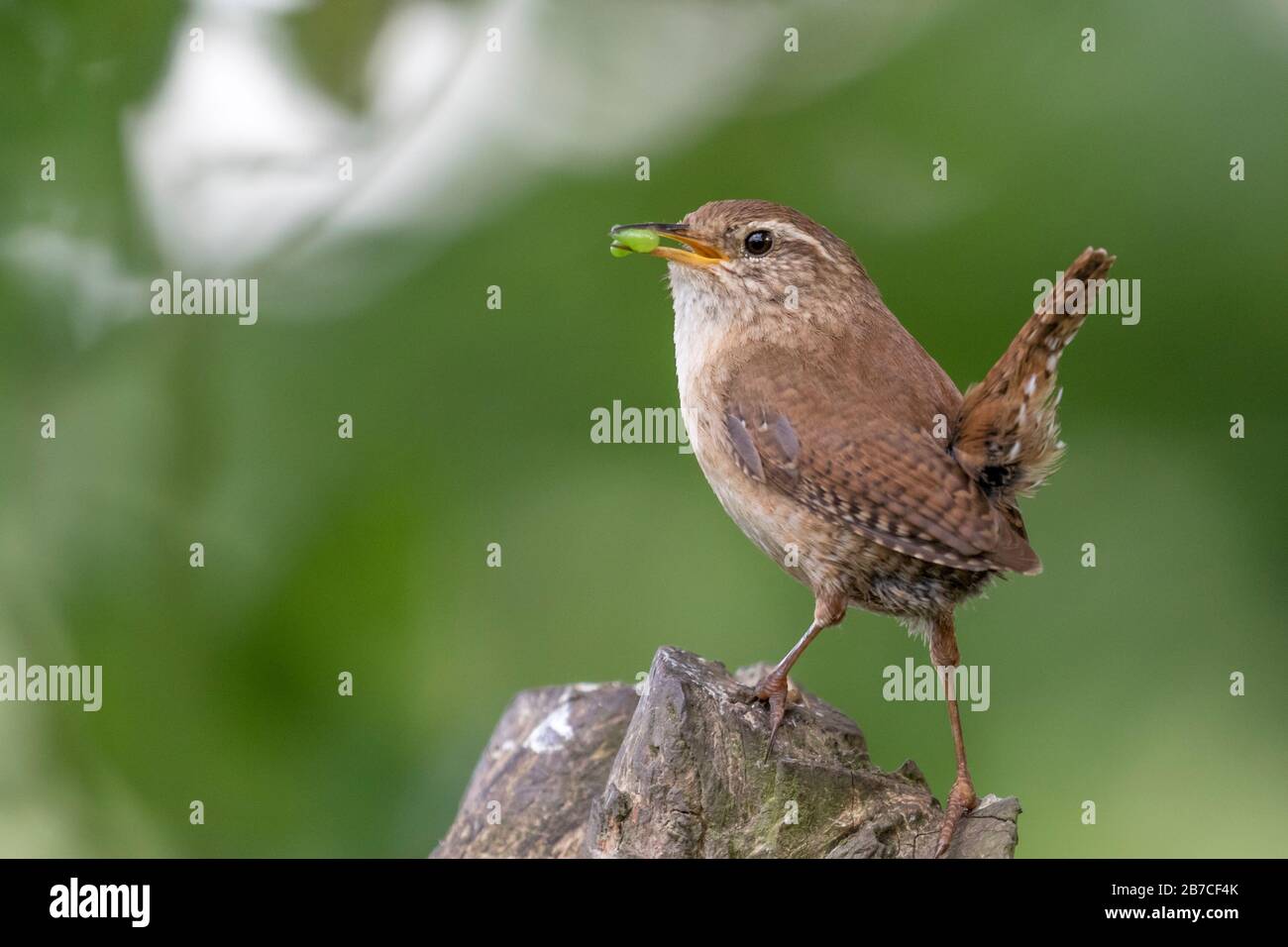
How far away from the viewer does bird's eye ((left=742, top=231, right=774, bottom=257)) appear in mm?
4324

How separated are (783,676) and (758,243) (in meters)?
1.39

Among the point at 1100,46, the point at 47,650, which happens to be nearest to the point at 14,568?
the point at 47,650

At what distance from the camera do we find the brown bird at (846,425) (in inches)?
145

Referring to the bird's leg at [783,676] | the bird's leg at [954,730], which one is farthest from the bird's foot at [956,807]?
the bird's leg at [783,676]

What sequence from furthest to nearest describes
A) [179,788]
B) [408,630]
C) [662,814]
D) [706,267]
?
1. [408,630]
2. [179,788]
3. [706,267]
4. [662,814]

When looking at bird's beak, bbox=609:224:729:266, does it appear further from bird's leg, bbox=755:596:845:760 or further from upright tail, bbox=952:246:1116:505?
bird's leg, bbox=755:596:845:760

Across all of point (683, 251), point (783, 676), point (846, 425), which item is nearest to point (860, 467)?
point (846, 425)

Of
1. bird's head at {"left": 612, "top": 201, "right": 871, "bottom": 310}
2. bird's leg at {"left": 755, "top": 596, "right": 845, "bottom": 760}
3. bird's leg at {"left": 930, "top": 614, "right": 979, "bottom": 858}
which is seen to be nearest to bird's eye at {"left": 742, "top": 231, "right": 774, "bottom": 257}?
bird's head at {"left": 612, "top": 201, "right": 871, "bottom": 310}

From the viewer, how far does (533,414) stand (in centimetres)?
501

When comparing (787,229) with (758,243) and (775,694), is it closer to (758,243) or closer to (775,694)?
(758,243)

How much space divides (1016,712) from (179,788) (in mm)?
2881

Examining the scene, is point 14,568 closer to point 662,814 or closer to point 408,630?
point 408,630

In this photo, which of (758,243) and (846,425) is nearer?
(846,425)

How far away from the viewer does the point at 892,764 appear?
468 centimetres
